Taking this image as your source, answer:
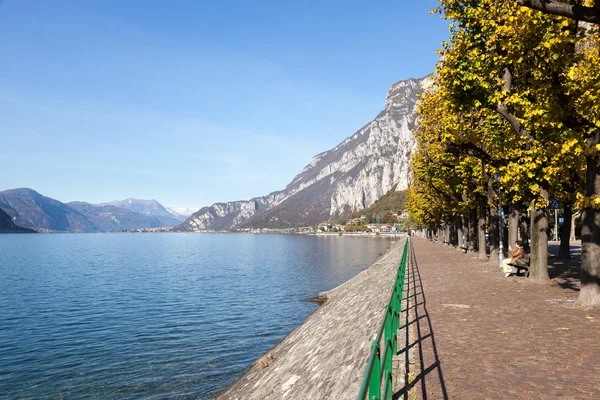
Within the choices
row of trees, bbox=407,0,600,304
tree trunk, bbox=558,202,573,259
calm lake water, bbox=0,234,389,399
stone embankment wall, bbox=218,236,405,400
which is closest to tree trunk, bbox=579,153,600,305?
row of trees, bbox=407,0,600,304

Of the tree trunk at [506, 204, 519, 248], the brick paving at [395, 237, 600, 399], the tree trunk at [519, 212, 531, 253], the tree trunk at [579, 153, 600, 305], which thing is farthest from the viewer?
the tree trunk at [519, 212, 531, 253]

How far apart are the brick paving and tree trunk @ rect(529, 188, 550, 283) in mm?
1309

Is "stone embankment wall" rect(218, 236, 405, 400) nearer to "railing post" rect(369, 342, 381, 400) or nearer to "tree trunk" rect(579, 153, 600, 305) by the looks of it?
"railing post" rect(369, 342, 381, 400)

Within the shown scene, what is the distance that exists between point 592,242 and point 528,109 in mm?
4681

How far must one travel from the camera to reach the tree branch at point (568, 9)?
9.23 metres

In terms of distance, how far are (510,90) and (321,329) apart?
1345 cm

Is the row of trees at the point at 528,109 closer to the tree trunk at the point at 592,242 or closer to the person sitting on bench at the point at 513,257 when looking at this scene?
the tree trunk at the point at 592,242

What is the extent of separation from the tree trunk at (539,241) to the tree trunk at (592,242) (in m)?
4.46

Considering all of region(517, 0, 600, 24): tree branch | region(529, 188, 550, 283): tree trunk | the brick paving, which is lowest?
the brick paving

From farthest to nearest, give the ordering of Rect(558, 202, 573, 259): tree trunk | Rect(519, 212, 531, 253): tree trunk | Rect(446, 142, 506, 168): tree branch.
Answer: Rect(519, 212, 531, 253): tree trunk < Rect(558, 202, 573, 259): tree trunk < Rect(446, 142, 506, 168): tree branch

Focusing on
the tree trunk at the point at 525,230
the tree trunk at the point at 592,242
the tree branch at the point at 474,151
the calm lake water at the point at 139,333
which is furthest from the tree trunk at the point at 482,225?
the tree trunk at the point at 592,242

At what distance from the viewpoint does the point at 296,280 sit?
46969 millimetres

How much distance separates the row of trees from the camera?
43.2 feet

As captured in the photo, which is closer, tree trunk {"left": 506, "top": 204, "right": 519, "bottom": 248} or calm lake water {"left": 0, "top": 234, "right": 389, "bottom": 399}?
calm lake water {"left": 0, "top": 234, "right": 389, "bottom": 399}
